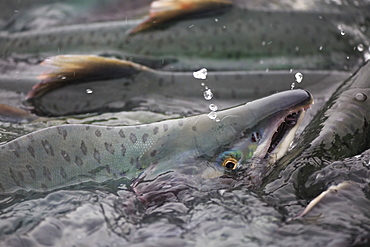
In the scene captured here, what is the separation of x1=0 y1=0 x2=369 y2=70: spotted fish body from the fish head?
5.78 feet

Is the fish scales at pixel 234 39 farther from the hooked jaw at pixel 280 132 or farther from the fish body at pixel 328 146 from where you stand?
the hooked jaw at pixel 280 132

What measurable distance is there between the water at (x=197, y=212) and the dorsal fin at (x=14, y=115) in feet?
3.24

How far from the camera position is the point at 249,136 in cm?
282

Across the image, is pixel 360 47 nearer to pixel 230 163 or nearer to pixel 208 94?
pixel 208 94

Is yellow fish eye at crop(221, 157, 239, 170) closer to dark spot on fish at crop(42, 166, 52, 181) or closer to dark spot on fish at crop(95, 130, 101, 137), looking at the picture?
dark spot on fish at crop(95, 130, 101, 137)

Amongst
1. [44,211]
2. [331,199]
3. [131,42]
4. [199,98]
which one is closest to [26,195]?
[44,211]

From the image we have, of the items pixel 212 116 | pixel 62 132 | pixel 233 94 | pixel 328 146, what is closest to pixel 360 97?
pixel 328 146

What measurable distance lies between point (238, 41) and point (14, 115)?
1.85 metres

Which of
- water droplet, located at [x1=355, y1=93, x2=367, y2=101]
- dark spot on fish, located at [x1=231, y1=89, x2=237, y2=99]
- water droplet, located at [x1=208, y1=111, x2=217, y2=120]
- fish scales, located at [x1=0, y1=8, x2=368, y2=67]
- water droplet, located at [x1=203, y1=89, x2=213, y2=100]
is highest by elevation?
water droplet, located at [x1=208, y1=111, x2=217, y2=120]

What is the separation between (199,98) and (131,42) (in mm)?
834

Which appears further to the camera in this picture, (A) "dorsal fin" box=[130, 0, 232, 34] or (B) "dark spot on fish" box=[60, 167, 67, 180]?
(A) "dorsal fin" box=[130, 0, 232, 34]

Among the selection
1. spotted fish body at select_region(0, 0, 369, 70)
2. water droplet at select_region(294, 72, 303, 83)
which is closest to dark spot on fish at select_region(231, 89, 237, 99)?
spotted fish body at select_region(0, 0, 369, 70)

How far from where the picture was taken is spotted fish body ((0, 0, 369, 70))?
4625 mm

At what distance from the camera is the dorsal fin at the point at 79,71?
3883mm
